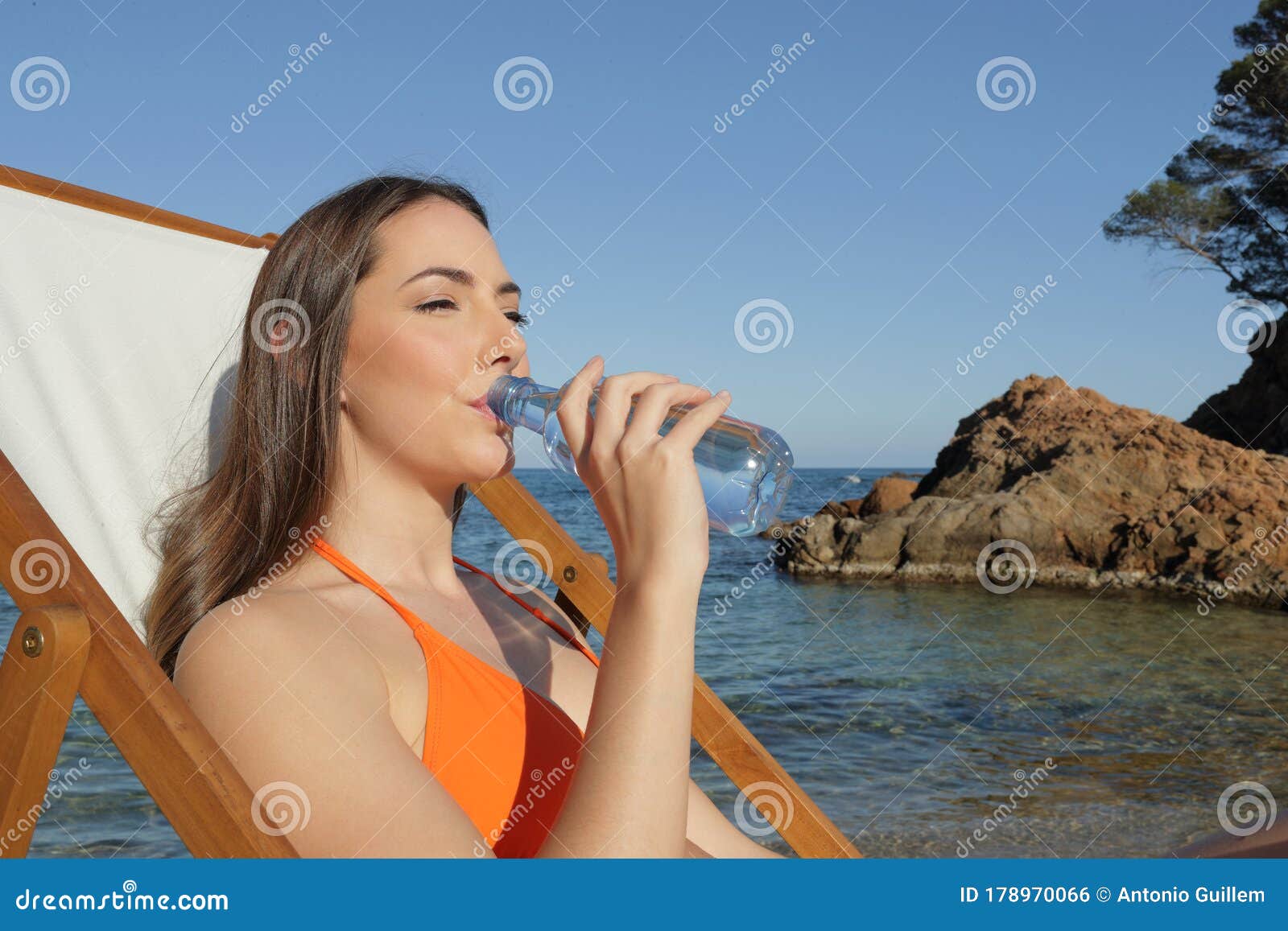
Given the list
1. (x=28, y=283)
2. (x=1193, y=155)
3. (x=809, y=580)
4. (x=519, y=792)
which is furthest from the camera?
(x=1193, y=155)

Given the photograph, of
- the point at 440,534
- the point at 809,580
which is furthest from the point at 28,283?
the point at 809,580

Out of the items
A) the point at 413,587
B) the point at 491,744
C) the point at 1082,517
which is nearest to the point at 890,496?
the point at 1082,517

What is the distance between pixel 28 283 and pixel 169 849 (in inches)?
151

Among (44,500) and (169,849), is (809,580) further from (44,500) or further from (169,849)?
(44,500)

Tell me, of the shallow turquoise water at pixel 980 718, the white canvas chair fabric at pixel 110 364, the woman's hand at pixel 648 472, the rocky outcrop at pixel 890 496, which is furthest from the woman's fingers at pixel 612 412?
the rocky outcrop at pixel 890 496

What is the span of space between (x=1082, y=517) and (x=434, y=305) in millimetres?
15846

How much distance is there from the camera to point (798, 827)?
236 centimetres

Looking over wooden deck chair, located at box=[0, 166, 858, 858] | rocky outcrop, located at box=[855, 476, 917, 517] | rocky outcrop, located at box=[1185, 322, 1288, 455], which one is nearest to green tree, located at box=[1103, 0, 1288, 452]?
rocky outcrop, located at box=[1185, 322, 1288, 455]

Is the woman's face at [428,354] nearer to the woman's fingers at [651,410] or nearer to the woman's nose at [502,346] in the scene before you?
the woman's nose at [502,346]

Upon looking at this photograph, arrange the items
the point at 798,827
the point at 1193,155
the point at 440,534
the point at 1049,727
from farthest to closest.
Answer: the point at 1193,155
the point at 1049,727
the point at 798,827
the point at 440,534

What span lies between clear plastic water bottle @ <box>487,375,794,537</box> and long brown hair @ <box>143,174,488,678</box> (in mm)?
308

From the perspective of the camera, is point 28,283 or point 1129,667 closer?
point 28,283

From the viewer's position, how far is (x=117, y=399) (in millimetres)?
2291

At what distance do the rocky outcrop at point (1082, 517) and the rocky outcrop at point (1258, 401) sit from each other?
509 centimetres
